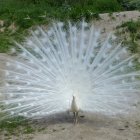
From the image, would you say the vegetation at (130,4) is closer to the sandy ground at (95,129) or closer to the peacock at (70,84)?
the peacock at (70,84)

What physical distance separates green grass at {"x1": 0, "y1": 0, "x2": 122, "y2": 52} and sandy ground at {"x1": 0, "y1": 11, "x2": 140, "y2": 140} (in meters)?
4.56

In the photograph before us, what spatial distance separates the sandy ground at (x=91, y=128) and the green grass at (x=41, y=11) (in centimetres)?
456

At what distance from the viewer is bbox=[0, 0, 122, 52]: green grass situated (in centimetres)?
1272

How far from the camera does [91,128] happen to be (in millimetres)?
6746

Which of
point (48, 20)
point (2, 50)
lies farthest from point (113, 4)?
point (2, 50)

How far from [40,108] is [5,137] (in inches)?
22.6

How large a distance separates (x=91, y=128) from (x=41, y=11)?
25.0 ft

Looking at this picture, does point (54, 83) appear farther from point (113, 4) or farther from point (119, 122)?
point (113, 4)

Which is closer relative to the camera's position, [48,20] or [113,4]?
[48,20]

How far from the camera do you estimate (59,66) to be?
6.80 meters

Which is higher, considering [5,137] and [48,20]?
[48,20]

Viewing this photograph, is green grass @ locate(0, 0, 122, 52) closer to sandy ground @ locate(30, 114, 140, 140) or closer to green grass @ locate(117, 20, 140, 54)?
green grass @ locate(117, 20, 140, 54)

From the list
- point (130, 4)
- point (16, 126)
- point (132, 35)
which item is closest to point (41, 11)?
point (130, 4)

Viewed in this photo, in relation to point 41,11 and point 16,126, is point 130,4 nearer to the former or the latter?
point 41,11
